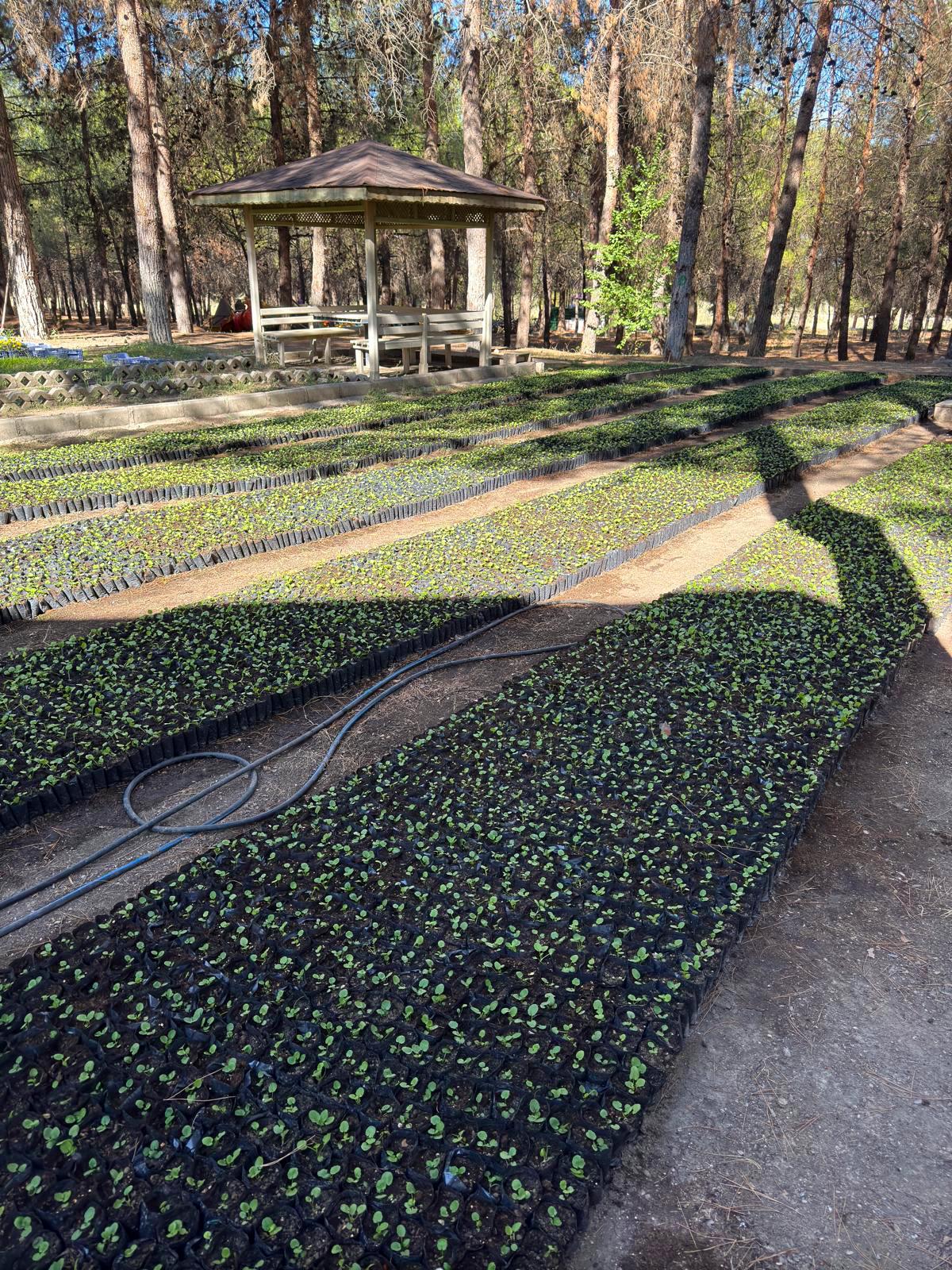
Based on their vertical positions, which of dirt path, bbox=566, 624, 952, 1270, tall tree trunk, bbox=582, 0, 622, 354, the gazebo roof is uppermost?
tall tree trunk, bbox=582, 0, 622, 354

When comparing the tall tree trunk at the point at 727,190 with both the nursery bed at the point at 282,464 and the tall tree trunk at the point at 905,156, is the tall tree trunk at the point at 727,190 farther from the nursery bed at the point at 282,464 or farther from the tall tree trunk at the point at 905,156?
the nursery bed at the point at 282,464

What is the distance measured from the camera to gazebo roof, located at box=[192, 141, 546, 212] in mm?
14039

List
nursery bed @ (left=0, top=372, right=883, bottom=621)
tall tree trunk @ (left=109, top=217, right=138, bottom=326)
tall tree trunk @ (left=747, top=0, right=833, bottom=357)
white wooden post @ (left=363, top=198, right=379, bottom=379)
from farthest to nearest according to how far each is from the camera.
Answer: tall tree trunk @ (left=109, top=217, right=138, bottom=326)
tall tree trunk @ (left=747, top=0, right=833, bottom=357)
white wooden post @ (left=363, top=198, right=379, bottom=379)
nursery bed @ (left=0, top=372, right=883, bottom=621)

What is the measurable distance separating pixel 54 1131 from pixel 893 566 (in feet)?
21.2

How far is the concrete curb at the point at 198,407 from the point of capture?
1156 cm

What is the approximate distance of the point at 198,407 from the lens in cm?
1314

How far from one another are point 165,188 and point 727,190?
14.4 m

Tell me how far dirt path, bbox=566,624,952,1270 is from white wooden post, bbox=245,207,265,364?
15.2 meters

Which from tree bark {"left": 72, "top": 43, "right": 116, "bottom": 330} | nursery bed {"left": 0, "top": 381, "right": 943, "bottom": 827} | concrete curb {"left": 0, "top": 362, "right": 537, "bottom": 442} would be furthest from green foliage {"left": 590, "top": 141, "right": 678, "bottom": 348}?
tree bark {"left": 72, "top": 43, "right": 116, "bottom": 330}

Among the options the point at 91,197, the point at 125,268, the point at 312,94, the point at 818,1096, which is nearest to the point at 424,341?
the point at 312,94

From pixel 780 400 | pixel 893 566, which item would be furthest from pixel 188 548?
pixel 780 400

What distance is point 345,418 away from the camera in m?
12.6

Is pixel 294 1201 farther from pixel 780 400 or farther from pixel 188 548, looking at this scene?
pixel 780 400

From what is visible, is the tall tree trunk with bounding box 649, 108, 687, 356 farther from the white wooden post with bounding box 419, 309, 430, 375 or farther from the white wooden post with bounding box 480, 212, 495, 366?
the white wooden post with bounding box 419, 309, 430, 375
